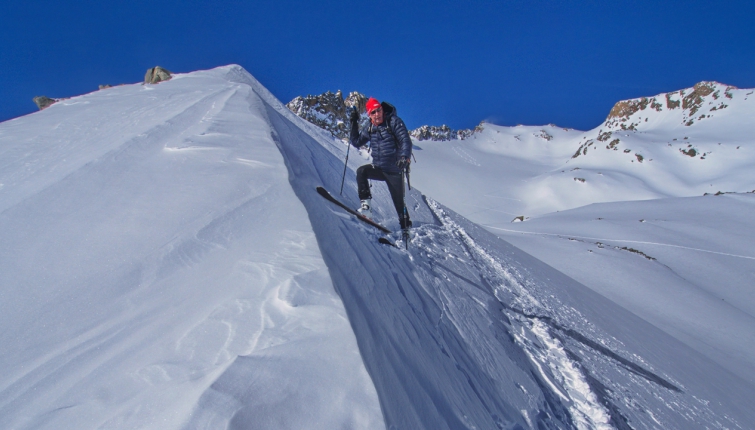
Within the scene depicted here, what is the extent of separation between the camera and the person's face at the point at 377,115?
5.33m

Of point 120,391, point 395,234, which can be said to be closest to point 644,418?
point 395,234

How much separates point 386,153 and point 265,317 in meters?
4.12

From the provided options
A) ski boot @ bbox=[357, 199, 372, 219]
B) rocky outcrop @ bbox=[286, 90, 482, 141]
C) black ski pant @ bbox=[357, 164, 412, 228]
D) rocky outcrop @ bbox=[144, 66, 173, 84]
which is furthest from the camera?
rocky outcrop @ bbox=[286, 90, 482, 141]

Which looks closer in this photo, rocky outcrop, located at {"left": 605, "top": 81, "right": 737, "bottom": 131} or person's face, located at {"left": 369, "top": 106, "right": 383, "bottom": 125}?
person's face, located at {"left": 369, "top": 106, "right": 383, "bottom": 125}

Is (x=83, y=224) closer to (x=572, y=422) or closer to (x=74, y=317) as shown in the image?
(x=74, y=317)

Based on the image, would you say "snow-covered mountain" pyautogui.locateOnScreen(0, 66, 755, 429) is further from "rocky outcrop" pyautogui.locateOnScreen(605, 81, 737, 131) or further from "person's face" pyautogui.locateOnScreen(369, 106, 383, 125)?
"rocky outcrop" pyautogui.locateOnScreen(605, 81, 737, 131)

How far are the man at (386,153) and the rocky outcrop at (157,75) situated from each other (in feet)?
48.2

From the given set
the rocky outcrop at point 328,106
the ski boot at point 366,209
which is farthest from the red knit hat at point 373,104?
the rocky outcrop at point 328,106

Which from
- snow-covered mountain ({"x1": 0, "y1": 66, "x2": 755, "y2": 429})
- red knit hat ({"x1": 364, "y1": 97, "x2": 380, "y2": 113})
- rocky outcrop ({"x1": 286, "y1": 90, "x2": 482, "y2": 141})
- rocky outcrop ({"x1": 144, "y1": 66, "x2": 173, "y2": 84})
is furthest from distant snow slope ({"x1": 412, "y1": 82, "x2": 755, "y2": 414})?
rocky outcrop ({"x1": 286, "y1": 90, "x2": 482, "y2": 141})

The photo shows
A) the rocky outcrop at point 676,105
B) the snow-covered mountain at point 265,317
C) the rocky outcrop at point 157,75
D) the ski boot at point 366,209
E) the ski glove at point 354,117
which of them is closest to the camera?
the snow-covered mountain at point 265,317

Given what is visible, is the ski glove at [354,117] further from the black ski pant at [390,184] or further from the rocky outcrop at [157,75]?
the rocky outcrop at [157,75]

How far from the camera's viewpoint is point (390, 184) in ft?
Result: 18.5

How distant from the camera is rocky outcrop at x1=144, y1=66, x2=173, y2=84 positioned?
1569 centimetres

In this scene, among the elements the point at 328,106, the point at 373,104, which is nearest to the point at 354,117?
the point at 373,104
